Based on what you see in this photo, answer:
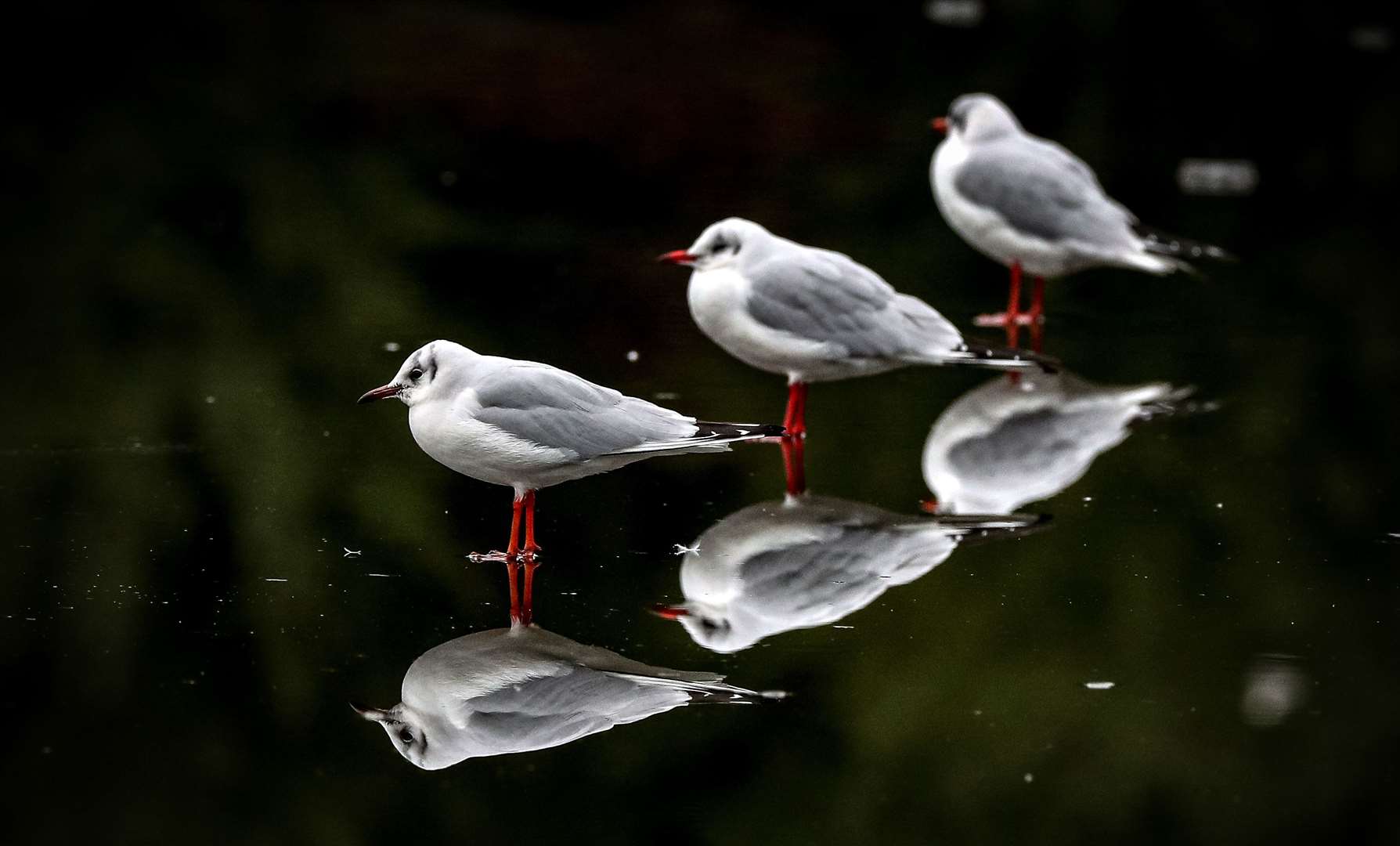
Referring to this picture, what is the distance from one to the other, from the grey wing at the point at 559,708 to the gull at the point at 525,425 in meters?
0.83

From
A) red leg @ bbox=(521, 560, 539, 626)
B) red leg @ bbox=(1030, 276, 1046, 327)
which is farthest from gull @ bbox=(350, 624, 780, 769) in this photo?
red leg @ bbox=(1030, 276, 1046, 327)

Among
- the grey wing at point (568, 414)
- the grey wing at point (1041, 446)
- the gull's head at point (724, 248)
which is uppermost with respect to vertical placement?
the gull's head at point (724, 248)

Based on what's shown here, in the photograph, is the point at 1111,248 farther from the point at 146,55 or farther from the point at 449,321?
the point at 146,55

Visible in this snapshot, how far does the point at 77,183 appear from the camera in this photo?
10.6m

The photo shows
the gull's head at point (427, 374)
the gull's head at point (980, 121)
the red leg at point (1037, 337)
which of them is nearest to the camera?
the gull's head at point (427, 374)

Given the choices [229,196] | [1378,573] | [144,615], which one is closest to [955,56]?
[229,196]

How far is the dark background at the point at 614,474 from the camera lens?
13.5 feet

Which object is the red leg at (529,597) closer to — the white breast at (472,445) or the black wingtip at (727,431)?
the white breast at (472,445)

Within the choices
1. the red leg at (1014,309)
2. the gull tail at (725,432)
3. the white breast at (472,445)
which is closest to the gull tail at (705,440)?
the gull tail at (725,432)

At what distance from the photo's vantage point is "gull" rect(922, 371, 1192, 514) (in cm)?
624

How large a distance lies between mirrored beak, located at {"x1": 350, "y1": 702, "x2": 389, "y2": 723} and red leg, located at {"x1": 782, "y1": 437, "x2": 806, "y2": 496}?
213cm

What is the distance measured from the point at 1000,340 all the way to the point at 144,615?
4513mm

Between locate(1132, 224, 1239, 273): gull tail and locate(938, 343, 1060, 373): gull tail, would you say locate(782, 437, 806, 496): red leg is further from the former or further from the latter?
locate(1132, 224, 1239, 273): gull tail

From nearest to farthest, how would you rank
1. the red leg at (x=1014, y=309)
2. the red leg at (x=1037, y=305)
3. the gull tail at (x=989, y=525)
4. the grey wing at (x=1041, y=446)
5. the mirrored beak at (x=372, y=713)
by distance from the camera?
the mirrored beak at (x=372, y=713)
the gull tail at (x=989, y=525)
the grey wing at (x=1041, y=446)
the red leg at (x=1014, y=309)
the red leg at (x=1037, y=305)
